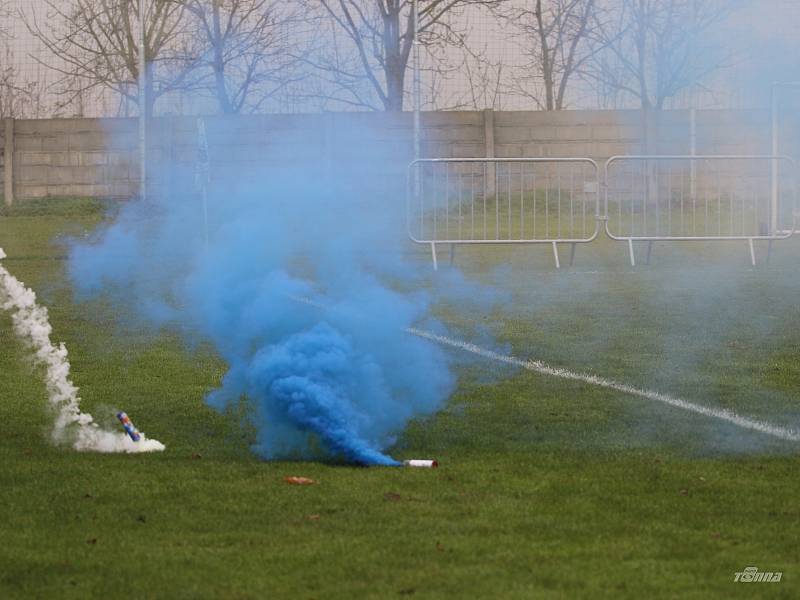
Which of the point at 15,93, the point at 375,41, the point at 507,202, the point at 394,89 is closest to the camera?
the point at 375,41

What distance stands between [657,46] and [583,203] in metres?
11.9

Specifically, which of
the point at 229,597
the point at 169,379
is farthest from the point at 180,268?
the point at 229,597

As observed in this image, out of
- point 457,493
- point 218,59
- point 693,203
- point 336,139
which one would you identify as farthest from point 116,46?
point 457,493

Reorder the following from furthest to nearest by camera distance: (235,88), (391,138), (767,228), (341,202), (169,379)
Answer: (767,228) → (391,138) → (169,379) → (341,202) → (235,88)

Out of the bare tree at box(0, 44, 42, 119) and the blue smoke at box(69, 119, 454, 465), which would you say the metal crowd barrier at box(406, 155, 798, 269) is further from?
the bare tree at box(0, 44, 42, 119)

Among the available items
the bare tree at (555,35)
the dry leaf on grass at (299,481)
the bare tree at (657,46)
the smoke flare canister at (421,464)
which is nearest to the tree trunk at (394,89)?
the bare tree at (555,35)

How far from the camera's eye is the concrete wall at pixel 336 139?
9.08m

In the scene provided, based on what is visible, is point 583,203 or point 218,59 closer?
point 218,59

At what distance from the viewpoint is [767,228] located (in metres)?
18.7

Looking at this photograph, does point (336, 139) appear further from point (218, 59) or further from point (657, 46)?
point (657, 46)

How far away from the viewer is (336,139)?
8.95 metres

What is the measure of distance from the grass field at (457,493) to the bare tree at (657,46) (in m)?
1.82

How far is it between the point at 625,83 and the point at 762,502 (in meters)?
2.86

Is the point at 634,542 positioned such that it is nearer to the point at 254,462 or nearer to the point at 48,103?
the point at 254,462
